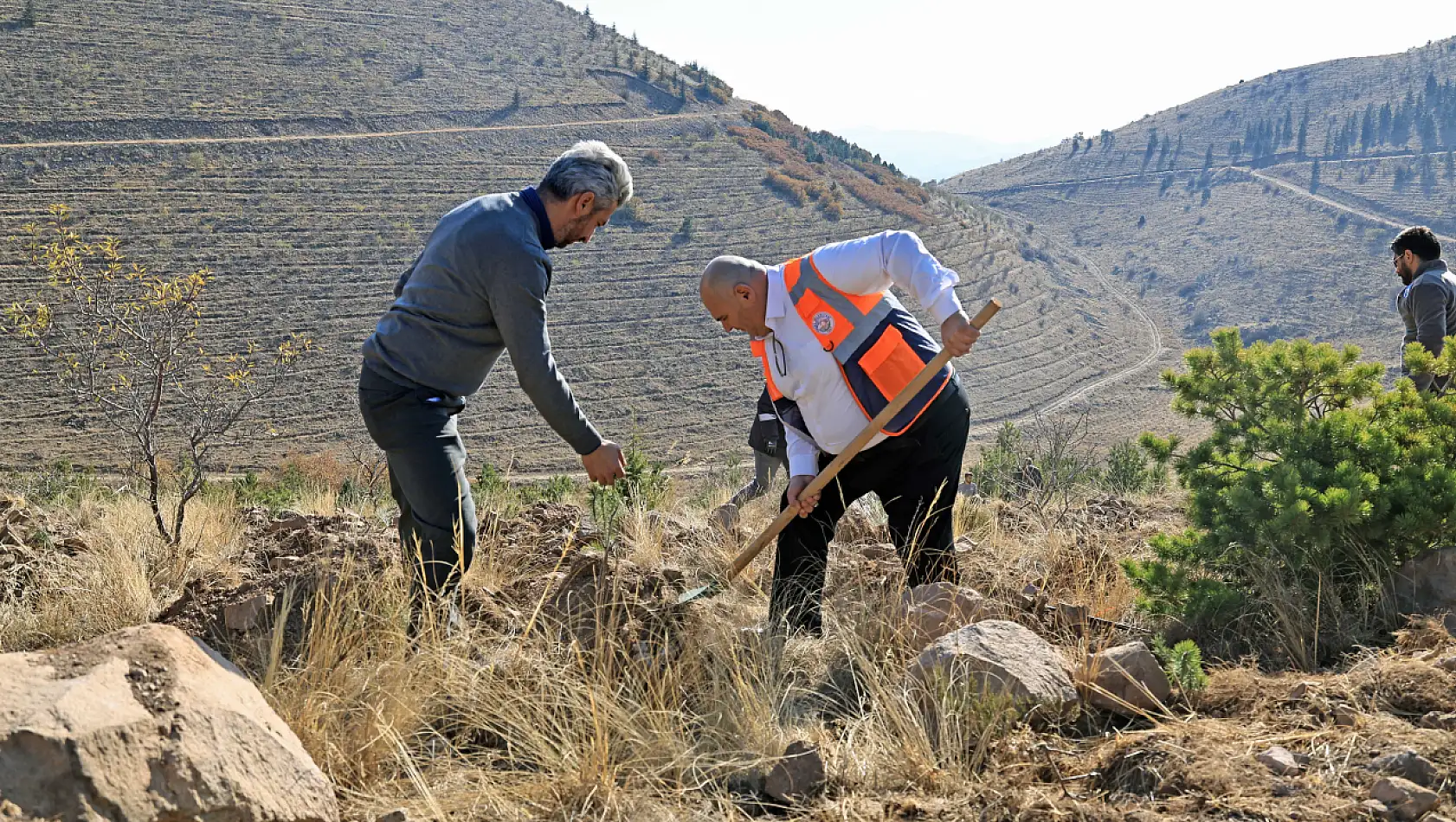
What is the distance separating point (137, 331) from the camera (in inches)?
226

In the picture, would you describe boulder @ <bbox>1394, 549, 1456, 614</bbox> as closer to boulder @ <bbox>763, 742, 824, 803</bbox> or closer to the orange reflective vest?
the orange reflective vest

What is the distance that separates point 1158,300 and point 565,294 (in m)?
31.7

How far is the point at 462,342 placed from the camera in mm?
3420

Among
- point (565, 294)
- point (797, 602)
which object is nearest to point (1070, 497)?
point (797, 602)

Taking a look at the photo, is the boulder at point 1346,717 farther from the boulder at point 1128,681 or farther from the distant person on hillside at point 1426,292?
the distant person on hillside at point 1426,292

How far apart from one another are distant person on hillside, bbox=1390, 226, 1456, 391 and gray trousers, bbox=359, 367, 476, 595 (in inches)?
184

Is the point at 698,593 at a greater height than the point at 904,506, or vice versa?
the point at 904,506

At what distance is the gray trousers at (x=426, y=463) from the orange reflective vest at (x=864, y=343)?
1262 millimetres

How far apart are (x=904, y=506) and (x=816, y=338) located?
2.29ft

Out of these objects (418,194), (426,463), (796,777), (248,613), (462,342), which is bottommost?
(248,613)

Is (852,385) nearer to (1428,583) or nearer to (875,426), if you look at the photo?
(875,426)

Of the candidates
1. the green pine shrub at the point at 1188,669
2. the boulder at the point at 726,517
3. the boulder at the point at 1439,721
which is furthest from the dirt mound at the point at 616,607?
the boulder at the point at 1439,721

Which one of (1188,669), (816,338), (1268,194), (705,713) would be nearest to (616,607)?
(705,713)

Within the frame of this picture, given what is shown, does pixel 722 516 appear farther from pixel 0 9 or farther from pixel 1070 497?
pixel 0 9
